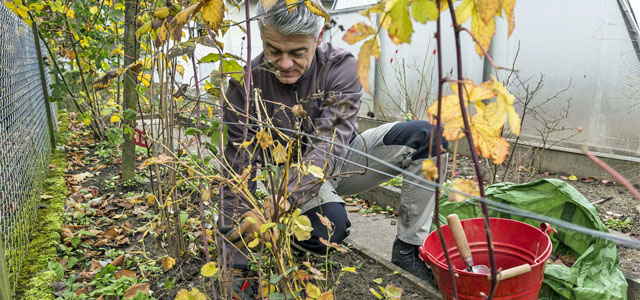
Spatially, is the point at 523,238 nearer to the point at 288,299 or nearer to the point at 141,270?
the point at 288,299

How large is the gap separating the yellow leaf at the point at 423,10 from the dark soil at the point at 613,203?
2135mm

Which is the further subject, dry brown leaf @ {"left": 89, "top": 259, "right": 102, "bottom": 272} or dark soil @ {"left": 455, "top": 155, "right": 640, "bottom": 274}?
dark soil @ {"left": 455, "top": 155, "right": 640, "bottom": 274}

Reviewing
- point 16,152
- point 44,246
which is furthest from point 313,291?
point 16,152

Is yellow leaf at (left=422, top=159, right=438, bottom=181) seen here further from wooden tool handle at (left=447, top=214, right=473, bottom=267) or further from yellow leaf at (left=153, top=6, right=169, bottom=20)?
yellow leaf at (left=153, top=6, right=169, bottom=20)

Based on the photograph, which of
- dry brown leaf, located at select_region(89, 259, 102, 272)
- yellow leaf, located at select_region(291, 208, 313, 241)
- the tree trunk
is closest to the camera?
yellow leaf, located at select_region(291, 208, 313, 241)

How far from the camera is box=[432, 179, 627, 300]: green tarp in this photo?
6.14 feet

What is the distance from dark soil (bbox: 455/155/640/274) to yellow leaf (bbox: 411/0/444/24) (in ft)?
7.00

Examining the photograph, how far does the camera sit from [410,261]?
2.29 meters

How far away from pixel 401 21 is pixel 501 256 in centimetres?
141

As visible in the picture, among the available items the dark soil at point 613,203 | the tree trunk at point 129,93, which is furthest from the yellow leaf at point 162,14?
the dark soil at point 613,203

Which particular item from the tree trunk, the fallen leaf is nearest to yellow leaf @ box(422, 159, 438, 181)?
the fallen leaf

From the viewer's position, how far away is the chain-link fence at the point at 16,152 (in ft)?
6.22

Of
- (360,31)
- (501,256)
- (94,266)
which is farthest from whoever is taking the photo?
(94,266)

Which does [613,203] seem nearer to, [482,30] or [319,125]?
[319,125]
